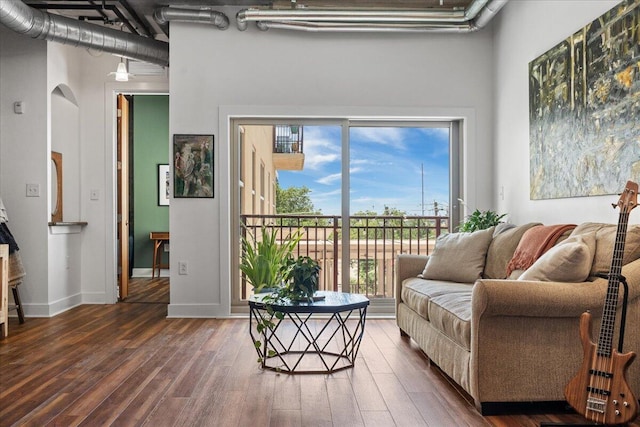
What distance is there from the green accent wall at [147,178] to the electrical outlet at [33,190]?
3564 mm

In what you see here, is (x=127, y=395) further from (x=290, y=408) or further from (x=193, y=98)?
(x=193, y=98)

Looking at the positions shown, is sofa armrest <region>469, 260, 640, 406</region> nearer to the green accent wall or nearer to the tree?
the tree

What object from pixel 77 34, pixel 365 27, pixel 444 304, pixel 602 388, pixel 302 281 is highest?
pixel 365 27

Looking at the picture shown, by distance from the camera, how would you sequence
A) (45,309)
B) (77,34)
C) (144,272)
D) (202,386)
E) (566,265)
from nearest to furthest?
(566,265)
(202,386)
(77,34)
(45,309)
(144,272)

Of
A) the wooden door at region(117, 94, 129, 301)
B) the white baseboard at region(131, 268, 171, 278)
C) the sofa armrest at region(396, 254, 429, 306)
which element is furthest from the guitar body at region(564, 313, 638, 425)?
the white baseboard at region(131, 268, 171, 278)

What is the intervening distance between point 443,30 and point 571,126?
1799 millimetres

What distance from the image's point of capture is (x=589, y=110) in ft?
11.1

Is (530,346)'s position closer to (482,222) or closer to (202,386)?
(202,386)

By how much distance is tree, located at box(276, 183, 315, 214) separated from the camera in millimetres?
5383

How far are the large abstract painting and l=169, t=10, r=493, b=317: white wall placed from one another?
97 centimetres

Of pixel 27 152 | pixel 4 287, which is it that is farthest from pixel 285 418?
pixel 27 152

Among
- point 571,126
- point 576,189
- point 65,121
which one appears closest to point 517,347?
point 576,189

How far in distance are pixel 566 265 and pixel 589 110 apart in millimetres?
1294

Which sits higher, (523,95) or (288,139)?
(523,95)
